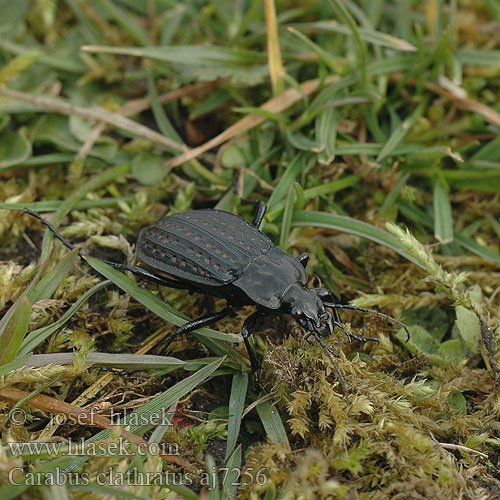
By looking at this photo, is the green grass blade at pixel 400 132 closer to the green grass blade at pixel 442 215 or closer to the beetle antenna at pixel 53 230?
the green grass blade at pixel 442 215

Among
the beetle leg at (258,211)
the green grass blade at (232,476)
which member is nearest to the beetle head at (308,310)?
the beetle leg at (258,211)

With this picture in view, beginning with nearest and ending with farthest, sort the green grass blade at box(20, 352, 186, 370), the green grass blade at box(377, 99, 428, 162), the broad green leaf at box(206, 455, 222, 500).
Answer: the broad green leaf at box(206, 455, 222, 500)
the green grass blade at box(20, 352, 186, 370)
the green grass blade at box(377, 99, 428, 162)

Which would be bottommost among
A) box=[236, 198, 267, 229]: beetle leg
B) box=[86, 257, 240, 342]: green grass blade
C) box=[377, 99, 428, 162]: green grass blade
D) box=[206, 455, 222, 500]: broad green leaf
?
box=[206, 455, 222, 500]: broad green leaf

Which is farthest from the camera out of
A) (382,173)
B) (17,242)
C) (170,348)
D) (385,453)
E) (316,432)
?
(382,173)

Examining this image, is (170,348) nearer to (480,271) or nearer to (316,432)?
(316,432)

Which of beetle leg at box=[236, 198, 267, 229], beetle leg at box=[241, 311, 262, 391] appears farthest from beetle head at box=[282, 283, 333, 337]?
beetle leg at box=[236, 198, 267, 229]

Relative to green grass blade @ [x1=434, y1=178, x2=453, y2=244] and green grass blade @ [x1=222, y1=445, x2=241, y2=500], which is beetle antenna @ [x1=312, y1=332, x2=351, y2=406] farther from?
green grass blade @ [x1=434, y1=178, x2=453, y2=244]

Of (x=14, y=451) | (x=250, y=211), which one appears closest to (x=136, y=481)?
(x=14, y=451)
